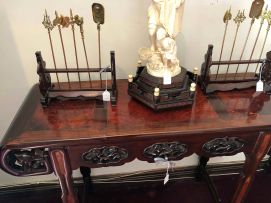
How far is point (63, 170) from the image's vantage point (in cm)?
82

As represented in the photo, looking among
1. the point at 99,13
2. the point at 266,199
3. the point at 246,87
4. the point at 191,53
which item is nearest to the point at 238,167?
the point at 266,199

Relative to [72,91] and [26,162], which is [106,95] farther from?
[26,162]

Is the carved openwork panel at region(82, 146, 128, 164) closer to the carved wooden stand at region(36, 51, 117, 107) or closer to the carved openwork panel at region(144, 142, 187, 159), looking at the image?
the carved openwork panel at region(144, 142, 187, 159)

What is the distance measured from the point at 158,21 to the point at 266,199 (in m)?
1.25

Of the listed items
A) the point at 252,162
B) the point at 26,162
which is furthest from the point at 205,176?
the point at 26,162

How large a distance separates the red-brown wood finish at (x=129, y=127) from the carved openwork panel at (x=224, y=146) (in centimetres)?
1

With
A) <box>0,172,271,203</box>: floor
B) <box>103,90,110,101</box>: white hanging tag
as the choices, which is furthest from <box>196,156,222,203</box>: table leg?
<box>103,90,110,101</box>: white hanging tag

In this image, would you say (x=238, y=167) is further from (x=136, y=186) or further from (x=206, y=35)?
(x=206, y=35)

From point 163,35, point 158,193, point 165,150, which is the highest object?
point 163,35

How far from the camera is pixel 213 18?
1074 mm

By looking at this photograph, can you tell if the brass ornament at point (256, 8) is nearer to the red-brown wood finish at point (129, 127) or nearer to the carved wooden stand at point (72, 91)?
the red-brown wood finish at point (129, 127)

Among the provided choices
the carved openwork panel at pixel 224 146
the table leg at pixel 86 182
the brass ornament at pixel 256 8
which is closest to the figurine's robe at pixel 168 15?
the brass ornament at pixel 256 8

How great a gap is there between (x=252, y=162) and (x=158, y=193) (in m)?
0.68

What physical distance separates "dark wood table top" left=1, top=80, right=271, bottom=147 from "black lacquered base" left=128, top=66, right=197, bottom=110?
0.10 ft
